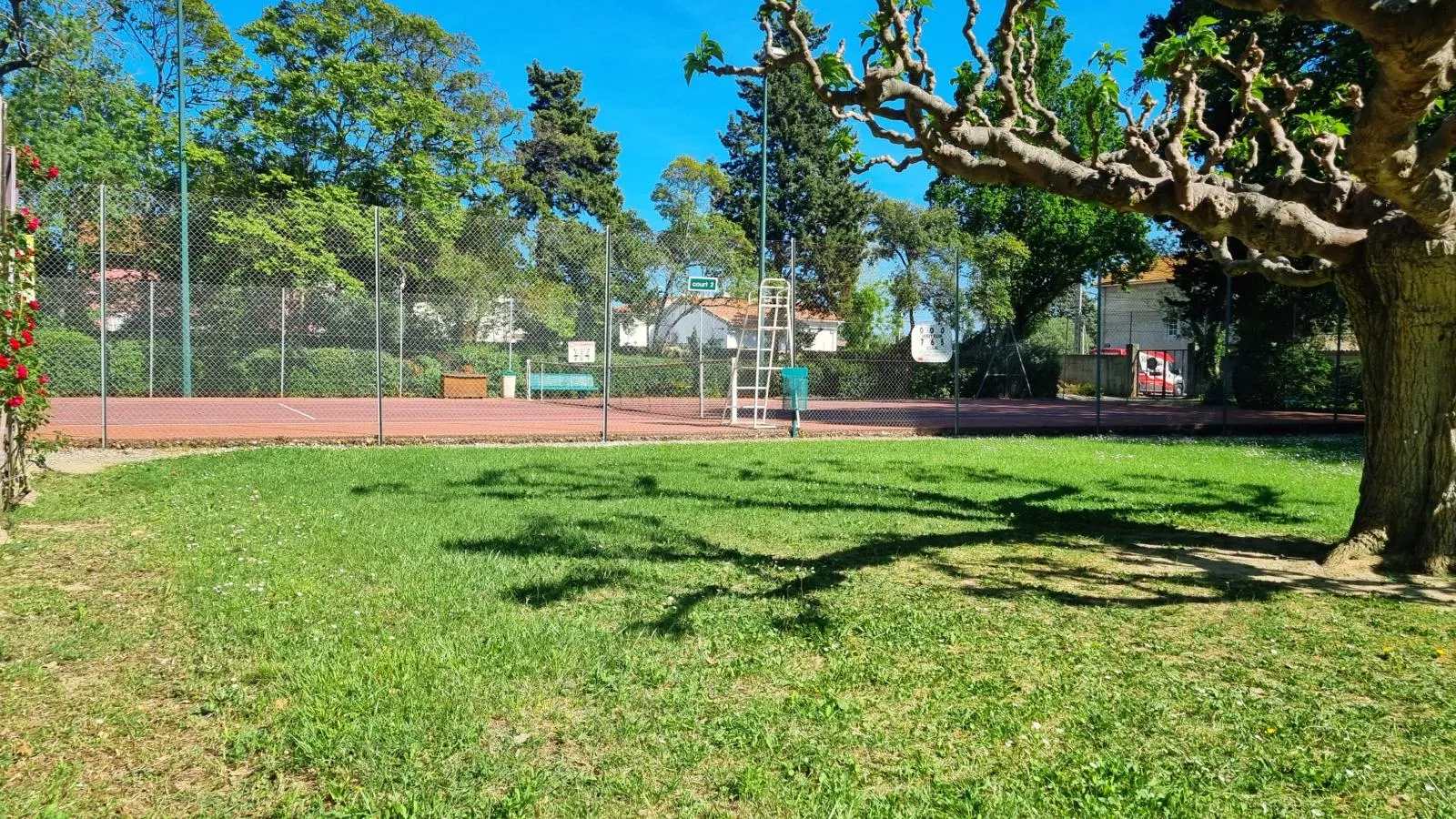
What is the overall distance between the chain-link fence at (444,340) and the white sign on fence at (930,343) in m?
0.66

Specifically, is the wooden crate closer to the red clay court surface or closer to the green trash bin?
the red clay court surface

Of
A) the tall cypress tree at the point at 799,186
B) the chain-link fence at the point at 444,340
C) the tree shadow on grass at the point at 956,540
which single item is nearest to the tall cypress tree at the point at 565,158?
the tall cypress tree at the point at 799,186

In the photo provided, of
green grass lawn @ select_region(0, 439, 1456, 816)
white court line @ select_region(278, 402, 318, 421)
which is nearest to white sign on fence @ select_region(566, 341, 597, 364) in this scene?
white court line @ select_region(278, 402, 318, 421)

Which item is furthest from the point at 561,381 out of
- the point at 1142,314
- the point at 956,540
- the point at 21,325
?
the point at 1142,314

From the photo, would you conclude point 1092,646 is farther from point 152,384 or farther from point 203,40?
point 203,40

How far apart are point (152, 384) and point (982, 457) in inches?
654

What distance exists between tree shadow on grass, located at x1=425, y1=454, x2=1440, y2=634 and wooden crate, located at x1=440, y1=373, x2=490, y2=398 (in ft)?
38.5

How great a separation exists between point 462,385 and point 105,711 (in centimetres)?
1810

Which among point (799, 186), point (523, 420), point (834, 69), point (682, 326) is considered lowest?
point (523, 420)

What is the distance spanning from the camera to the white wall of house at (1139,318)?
1754 inches

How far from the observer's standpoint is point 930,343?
23.3 metres

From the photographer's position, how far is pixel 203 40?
29922 mm

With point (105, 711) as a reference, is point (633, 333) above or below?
above

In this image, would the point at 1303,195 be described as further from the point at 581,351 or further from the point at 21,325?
the point at 581,351
